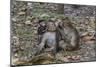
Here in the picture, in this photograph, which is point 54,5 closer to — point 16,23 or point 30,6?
point 30,6

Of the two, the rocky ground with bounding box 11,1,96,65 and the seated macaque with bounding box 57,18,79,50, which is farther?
the seated macaque with bounding box 57,18,79,50

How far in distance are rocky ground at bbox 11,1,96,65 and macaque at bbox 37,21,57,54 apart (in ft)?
0.22

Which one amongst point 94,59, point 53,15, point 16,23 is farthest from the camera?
point 94,59

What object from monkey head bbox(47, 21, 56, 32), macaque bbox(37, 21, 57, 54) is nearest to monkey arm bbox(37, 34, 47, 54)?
macaque bbox(37, 21, 57, 54)

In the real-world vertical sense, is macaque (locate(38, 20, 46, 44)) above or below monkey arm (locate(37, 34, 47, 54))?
above

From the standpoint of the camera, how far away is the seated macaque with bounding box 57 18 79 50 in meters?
2.00

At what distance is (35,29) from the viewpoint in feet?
6.31

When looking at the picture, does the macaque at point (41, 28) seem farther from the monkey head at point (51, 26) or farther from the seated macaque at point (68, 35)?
the seated macaque at point (68, 35)

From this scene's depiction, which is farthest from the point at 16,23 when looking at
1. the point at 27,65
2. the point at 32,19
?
the point at 27,65

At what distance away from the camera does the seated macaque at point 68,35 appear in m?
2.00

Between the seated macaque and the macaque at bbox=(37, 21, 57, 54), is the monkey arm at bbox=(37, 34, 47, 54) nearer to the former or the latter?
the macaque at bbox=(37, 21, 57, 54)

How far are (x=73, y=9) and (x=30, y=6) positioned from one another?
1.62 feet

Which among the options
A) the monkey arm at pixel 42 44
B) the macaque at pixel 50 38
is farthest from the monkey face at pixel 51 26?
the monkey arm at pixel 42 44
